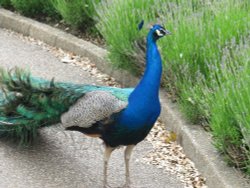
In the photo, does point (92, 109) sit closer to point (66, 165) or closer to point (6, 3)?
point (66, 165)

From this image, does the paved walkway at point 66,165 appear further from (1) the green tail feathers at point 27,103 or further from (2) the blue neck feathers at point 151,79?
(2) the blue neck feathers at point 151,79

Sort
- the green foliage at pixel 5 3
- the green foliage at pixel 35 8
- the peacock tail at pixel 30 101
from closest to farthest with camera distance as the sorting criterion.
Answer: the peacock tail at pixel 30 101 → the green foliage at pixel 35 8 → the green foliage at pixel 5 3

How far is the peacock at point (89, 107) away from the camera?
179 inches

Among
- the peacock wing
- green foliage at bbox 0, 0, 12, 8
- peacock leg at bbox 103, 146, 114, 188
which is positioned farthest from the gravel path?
green foliage at bbox 0, 0, 12, 8

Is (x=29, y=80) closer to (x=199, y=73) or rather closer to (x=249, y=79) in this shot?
(x=199, y=73)

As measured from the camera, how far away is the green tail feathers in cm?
510

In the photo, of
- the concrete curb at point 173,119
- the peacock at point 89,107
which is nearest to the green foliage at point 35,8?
the concrete curb at point 173,119

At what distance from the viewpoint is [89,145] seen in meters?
5.75

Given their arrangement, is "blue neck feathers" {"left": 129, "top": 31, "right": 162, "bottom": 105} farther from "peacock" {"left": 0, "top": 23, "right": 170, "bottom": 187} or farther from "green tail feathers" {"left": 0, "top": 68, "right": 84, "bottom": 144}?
"green tail feathers" {"left": 0, "top": 68, "right": 84, "bottom": 144}

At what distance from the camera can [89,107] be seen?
4773mm

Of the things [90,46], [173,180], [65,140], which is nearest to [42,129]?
[65,140]

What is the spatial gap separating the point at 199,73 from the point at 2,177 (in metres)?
1.72

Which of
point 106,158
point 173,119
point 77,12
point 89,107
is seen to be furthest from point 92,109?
point 77,12

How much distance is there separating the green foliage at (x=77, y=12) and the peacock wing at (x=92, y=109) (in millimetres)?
3457
